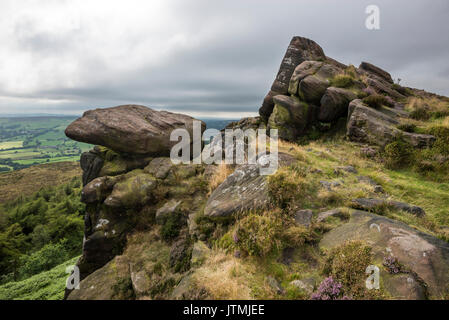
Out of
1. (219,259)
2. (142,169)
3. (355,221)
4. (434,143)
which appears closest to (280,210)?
(355,221)

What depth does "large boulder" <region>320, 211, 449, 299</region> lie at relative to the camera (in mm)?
4312

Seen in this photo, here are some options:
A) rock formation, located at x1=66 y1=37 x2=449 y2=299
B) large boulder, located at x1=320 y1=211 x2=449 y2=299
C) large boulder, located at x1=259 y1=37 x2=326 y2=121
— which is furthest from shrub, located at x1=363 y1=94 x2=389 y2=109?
large boulder, located at x1=320 y1=211 x2=449 y2=299

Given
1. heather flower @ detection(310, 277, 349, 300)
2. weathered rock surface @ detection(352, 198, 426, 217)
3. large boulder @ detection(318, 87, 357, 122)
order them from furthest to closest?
1. large boulder @ detection(318, 87, 357, 122)
2. weathered rock surface @ detection(352, 198, 426, 217)
3. heather flower @ detection(310, 277, 349, 300)

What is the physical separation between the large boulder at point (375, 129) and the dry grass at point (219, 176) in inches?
419

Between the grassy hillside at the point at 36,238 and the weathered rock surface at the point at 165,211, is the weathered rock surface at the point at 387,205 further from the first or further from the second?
the grassy hillside at the point at 36,238

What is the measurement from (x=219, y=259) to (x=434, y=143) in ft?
49.9

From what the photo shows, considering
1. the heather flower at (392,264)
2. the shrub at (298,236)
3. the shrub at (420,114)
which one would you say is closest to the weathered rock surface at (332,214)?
the shrub at (298,236)

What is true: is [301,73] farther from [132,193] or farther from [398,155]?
[132,193]

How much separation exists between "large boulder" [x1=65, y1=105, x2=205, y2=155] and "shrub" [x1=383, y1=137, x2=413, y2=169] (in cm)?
1503

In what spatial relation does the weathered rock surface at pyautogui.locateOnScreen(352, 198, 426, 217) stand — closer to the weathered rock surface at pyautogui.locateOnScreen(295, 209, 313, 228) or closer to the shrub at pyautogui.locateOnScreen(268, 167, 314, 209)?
the weathered rock surface at pyautogui.locateOnScreen(295, 209, 313, 228)

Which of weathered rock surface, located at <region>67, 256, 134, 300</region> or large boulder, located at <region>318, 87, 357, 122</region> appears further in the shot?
large boulder, located at <region>318, 87, 357, 122</region>

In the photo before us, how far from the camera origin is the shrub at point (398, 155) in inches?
465

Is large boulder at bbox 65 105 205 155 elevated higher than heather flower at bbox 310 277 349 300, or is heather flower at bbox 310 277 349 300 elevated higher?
large boulder at bbox 65 105 205 155

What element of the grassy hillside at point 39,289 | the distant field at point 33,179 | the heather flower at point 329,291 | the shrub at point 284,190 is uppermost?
the shrub at point 284,190
